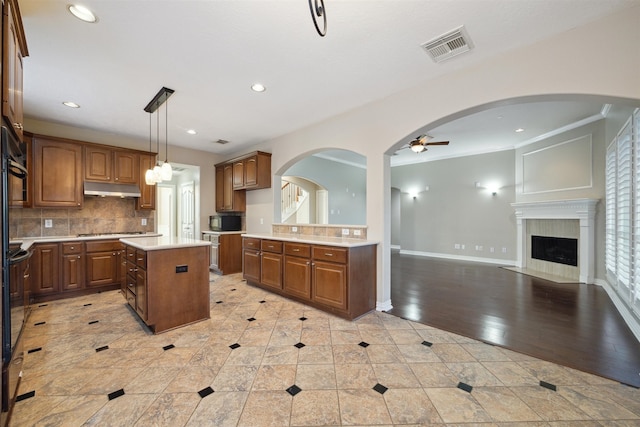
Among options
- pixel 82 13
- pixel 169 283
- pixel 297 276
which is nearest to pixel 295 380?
pixel 297 276

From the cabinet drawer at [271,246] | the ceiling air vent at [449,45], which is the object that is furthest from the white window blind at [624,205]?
the cabinet drawer at [271,246]

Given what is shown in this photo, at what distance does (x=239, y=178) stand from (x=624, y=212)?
6152 mm

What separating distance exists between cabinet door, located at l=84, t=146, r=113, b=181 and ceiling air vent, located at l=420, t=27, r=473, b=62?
5183 millimetres

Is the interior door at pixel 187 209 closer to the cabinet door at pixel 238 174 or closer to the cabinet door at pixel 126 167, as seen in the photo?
the cabinet door at pixel 238 174

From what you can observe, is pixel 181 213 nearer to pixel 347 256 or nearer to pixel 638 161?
pixel 347 256

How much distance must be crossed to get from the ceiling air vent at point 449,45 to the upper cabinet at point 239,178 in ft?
11.3

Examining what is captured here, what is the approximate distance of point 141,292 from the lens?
2846 millimetres

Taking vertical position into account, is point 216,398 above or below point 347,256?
below

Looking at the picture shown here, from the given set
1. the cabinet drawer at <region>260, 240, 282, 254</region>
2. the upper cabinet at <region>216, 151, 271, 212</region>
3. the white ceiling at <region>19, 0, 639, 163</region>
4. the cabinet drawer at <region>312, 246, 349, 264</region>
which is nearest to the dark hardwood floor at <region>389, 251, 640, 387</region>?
the cabinet drawer at <region>312, 246, 349, 264</region>

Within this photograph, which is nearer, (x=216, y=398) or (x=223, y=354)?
(x=216, y=398)

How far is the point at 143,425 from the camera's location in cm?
155

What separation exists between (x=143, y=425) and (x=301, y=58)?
10.1 feet

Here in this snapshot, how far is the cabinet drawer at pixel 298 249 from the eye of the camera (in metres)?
3.47

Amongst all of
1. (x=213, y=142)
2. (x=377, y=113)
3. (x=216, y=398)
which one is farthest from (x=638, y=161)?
(x=213, y=142)
